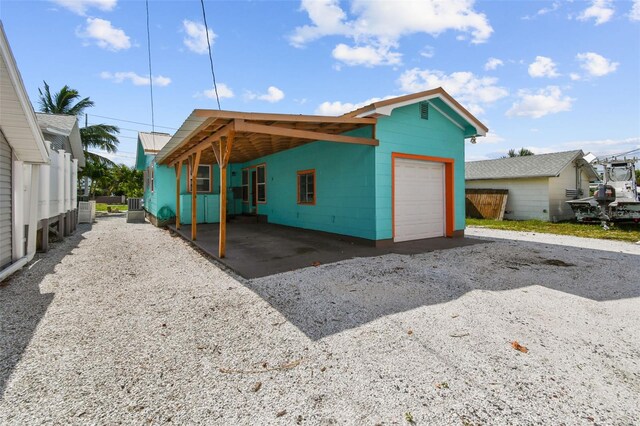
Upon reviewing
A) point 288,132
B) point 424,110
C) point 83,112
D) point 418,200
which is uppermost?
point 83,112

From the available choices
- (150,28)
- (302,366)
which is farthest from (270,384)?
A: (150,28)

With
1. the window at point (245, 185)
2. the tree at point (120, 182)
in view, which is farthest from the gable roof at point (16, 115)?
the tree at point (120, 182)

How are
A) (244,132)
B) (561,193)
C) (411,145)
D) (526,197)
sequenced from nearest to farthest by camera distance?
(244,132) < (411,145) < (561,193) < (526,197)

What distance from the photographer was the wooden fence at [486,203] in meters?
15.5

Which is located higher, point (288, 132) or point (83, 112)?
point (83, 112)

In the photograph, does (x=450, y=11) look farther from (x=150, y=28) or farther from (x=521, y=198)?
(x=521, y=198)

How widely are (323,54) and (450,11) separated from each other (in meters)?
5.15

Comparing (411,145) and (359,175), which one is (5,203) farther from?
(411,145)

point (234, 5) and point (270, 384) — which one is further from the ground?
point (234, 5)

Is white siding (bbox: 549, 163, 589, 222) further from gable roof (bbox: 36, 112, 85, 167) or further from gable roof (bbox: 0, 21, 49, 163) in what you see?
gable roof (bbox: 36, 112, 85, 167)

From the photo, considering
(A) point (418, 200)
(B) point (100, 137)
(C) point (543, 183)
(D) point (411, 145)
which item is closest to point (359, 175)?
(D) point (411, 145)

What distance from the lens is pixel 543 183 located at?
1463 cm

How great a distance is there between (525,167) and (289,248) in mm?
15292

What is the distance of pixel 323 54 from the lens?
10719 millimetres
